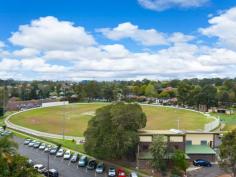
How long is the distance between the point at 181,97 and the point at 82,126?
2235 inches

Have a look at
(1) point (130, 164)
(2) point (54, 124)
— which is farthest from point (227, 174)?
(2) point (54, 124)

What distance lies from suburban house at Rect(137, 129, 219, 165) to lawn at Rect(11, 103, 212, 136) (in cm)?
2487

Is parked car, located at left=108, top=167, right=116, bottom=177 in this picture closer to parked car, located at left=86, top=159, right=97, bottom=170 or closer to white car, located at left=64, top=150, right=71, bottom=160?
parked car, located at left=86, top=159, right=97, bottom=170

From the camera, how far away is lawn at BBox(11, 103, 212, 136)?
284ft

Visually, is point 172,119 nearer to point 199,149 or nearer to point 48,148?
point 199,149

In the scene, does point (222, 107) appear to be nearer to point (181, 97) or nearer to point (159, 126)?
point (181, 97)

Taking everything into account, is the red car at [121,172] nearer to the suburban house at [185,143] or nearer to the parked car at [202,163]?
the suburban house at [185,143]

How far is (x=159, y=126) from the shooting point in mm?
88438

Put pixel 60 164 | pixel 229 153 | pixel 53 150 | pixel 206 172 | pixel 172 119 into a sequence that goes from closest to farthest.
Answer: pixel 229 153
pixel 206 172
pixel 60 164
pixel 53 150
pixel 172 119

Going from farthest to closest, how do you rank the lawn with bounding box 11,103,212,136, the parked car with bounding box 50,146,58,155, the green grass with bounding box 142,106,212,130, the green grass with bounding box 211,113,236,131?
the green grass with bounding box 211,113,236,131 → the green grass with bounding box 142,106,212,130 → the lawn with bounding box 11,103,212,136 → the parked car with bounding box 50,146,58,155

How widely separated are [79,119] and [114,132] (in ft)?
172

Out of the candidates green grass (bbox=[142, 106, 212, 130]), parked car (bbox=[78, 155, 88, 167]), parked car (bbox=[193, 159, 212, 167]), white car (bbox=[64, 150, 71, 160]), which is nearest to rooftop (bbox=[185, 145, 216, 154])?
parked car (bbox=[193, 159, 212, 167])

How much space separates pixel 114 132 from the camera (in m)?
50.1

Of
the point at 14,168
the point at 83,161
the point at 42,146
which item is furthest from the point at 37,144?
the point at 14,168
